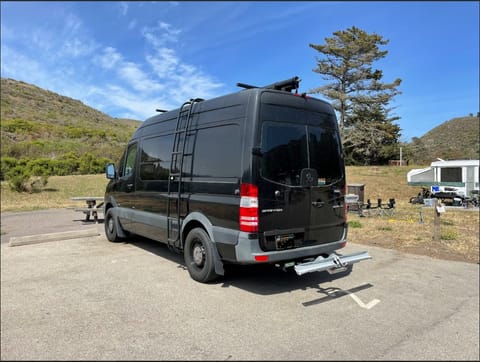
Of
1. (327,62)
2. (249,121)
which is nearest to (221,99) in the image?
(249,121)

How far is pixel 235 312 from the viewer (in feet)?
13.5

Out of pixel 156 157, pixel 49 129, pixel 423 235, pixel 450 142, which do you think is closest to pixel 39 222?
pixel 156 157

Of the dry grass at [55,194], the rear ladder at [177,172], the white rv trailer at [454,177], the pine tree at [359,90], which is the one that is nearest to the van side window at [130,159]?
the rear ladder at [177,172]

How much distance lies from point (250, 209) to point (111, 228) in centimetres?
480

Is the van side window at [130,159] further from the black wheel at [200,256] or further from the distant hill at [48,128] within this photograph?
the distant hill at [48,128]

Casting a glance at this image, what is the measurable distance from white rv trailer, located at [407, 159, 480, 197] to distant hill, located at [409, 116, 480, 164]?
67.6 feet

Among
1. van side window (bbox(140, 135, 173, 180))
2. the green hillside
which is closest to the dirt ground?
van side window (bbox(140, 135, 173, 180))

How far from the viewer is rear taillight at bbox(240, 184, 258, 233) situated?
4340 mm

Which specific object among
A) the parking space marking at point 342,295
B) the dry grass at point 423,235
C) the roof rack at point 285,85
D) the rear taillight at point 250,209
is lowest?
the parking space marking at point 342,295

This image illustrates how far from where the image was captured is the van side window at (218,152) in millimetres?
4652

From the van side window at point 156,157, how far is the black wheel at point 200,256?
1258mm

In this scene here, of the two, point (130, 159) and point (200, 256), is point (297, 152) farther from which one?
point (130, 159)

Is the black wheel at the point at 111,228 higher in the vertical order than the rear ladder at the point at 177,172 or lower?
lower

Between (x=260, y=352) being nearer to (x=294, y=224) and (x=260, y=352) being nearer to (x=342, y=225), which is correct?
(x=294, y=224)
